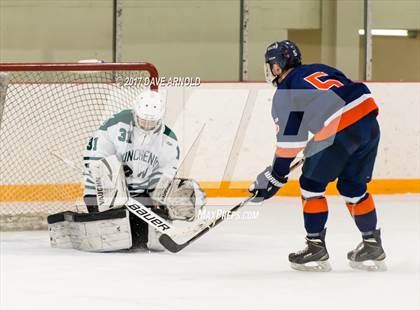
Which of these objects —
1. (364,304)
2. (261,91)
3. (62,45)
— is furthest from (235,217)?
(364,304)

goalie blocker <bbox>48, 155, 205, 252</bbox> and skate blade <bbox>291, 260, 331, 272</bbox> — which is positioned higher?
goalie blocker <bbox>48, 155, 205, 252</bbox>

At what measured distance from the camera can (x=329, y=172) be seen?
4.25 m

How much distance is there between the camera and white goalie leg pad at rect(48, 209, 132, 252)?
4.77 metres

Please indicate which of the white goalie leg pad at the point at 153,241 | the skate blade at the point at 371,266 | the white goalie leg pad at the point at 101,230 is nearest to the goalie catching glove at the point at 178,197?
the white goalie leg pad at the point at 153,241

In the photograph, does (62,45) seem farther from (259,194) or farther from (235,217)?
(259,194)

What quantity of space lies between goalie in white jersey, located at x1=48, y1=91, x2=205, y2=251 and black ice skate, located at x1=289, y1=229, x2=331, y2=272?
73 cm

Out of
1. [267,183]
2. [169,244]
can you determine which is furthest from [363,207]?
[169,244]

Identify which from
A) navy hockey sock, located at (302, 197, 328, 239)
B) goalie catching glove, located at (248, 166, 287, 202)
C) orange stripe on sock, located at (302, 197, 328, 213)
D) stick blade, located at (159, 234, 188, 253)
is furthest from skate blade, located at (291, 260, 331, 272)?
stick blade, located at (159, 234, 188, 253)

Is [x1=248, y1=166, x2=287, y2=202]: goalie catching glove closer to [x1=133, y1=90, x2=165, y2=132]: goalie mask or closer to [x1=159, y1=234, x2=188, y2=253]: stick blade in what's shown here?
[x1=159, y1=234, x2=188, y2=253]: stick blade

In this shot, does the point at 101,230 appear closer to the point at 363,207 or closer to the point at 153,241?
the point at 153,241

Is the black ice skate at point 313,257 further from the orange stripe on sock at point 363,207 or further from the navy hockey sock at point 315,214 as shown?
the orange stripe on sock at point 363,207

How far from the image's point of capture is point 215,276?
425 cm

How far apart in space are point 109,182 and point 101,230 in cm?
26

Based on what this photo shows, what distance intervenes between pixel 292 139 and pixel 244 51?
3.28 metres
